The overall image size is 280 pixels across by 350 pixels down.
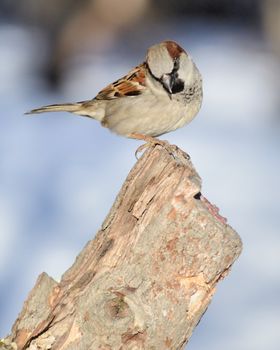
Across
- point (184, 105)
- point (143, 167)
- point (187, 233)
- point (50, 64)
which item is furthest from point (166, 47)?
point (187, 233)

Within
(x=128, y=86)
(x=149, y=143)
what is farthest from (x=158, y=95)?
(x=149, y=143)

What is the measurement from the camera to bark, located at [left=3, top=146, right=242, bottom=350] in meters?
1.70

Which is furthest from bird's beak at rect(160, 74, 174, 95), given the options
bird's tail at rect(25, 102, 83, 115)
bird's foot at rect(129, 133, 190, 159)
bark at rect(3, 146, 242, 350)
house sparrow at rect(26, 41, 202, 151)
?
bark at rect(3, 146, 242, 350)

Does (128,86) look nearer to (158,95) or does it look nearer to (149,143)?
(158,95)

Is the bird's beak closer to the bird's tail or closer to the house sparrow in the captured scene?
the house sparrow

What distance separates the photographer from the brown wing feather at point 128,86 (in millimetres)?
2834

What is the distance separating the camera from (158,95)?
277 cm

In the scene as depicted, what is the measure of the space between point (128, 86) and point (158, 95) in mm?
163

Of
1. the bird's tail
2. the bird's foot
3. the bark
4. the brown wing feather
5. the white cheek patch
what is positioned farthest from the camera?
the bird's tail

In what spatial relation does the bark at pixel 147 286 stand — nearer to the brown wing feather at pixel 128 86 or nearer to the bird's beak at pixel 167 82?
the bird's beak at pixel 167 82

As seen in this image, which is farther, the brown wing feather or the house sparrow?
the brown wing feather

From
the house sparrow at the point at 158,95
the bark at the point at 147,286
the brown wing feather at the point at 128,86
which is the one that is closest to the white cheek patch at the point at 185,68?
the house sparrow at the point at 158,95

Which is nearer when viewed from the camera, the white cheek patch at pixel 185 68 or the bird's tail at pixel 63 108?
the white cheek patch at pixel 185 68

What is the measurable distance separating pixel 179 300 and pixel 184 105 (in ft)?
3.56
